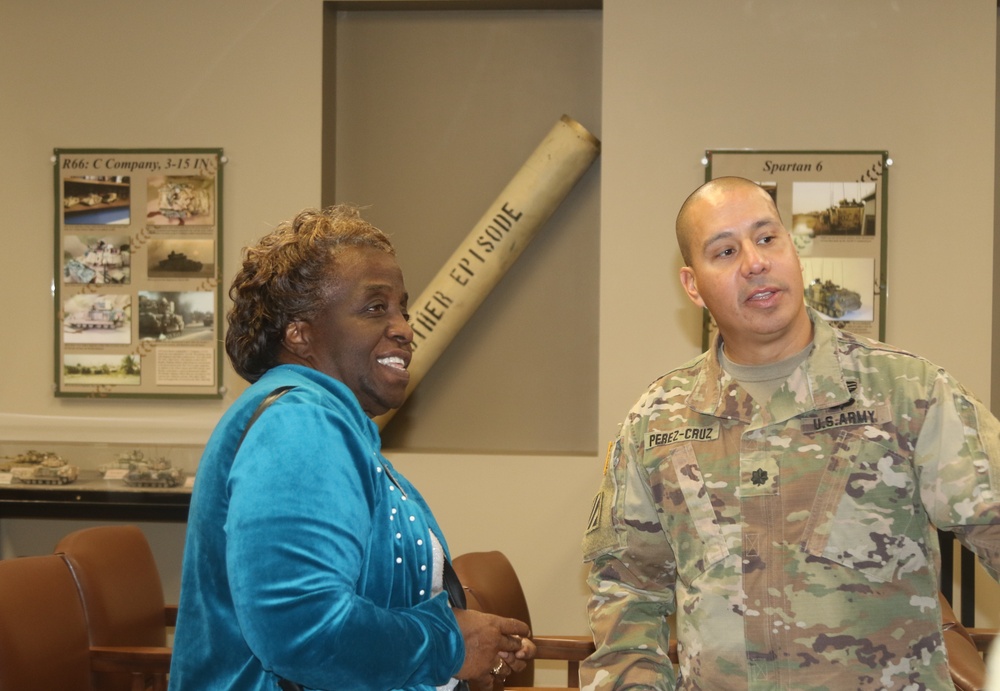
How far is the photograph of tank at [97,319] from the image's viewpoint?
4.33 m

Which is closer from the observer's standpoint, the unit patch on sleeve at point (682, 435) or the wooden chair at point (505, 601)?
the unit patch on sleeve at point (682, 435)

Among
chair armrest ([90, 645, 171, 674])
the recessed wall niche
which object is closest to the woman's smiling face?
chair armrest ([90, 645, 171, 674])

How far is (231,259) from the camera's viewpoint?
4.30 meters

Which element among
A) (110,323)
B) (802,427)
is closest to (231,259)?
(110,323)

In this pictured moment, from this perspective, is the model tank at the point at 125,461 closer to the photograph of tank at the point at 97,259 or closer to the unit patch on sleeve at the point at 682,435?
the photograph of tank at the point at 97,259

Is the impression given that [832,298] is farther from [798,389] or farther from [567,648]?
[798,389]

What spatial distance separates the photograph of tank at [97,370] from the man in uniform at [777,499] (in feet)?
10.1

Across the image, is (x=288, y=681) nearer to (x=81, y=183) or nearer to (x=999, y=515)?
(x=999, y=515)

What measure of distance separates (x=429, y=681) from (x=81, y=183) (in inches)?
142

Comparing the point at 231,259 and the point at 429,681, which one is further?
the point at 231,259

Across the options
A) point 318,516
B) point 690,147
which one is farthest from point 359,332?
point 690,147

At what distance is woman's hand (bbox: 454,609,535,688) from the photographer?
143 centimetres

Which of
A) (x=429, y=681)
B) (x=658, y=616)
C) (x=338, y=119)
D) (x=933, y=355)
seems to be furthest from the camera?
(x=338, y=119)

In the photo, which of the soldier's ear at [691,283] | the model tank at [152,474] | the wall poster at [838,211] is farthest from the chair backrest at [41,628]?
the wall poster at [838,211]
